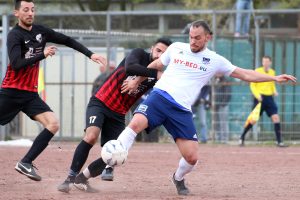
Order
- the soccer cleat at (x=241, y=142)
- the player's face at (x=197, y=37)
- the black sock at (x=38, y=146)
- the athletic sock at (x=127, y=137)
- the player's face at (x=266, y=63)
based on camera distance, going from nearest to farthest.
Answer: the athletic sock at (x=127, y=137) → the player's face at (x=197, y=37) → the black sock at (x=38, y=146) → the player's face at (x=266, y=63) → the soccer cleat at (x=241, y=142)

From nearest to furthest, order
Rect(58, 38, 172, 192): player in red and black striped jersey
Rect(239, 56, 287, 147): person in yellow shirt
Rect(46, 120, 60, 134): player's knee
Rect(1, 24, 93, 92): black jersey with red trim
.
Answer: Rect(58, 38, 172, 192): player in red and black striped jersey, Rect(1, 24, 93, 92): black jersey with red trim, Rect(46, 120, 60, 134): player's knee, Rect(239, 56, 287, 147): person in yellow shirt

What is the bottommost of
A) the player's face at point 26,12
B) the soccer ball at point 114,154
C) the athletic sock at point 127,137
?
the soccer ball at point 114,154

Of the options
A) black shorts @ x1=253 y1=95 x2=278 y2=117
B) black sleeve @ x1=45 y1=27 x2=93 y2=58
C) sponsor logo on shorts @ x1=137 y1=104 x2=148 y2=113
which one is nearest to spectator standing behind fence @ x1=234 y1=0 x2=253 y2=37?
black shorts @ x1=253 y1=95 x2=278 y2=117

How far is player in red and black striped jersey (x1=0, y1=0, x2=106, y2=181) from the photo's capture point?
1038 cm

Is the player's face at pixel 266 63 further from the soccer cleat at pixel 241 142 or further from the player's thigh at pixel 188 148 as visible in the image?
the player's thigh at pixel 188 148

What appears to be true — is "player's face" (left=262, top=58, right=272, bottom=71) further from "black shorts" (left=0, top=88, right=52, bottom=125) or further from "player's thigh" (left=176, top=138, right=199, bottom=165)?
"player's thigh" (left=176, top=138, right=199, bottom=165)

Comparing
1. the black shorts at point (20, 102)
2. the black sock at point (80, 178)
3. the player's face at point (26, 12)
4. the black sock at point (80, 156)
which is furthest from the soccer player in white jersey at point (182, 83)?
the player's face at point (26, 12)

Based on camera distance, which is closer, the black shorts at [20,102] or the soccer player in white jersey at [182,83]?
the soccer player in white jersey at [182,83]

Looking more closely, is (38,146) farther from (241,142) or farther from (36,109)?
(241,142)

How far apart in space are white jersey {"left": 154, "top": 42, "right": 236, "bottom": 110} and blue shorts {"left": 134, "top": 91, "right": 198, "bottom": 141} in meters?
0.09

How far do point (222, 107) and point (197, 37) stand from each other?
34.9ft

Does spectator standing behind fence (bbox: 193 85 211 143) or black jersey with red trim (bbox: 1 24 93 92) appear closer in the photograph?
black jersey with red trim (bbox: 1 24 93 92)

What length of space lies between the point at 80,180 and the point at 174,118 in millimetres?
1416

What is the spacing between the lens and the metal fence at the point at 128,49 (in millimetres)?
20016
